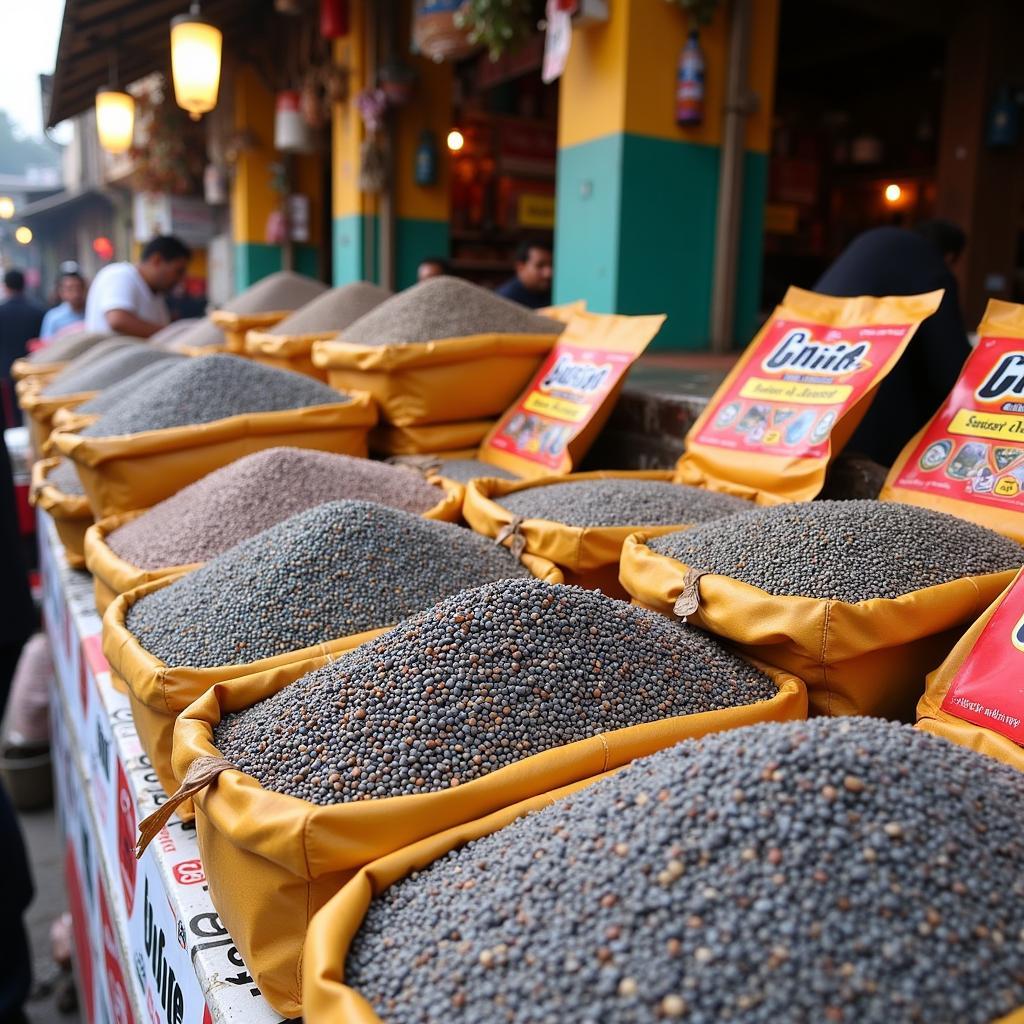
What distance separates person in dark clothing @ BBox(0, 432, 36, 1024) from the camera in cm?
177

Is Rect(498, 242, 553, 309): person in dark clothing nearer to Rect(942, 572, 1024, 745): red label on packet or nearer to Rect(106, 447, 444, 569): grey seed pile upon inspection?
Rect(106, 447, 444, 569): grey seed pile

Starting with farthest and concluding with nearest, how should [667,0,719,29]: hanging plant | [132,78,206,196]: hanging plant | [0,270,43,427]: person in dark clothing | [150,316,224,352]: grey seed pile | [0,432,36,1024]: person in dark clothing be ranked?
[132,78,206,196]: hanging plant < [0,270,43,427]: person in dark clothing < [150,316,224,352]: grey seed pile < [667,0,719,29]: hanging plant < [0,432,36,1024]: person in dark clothing

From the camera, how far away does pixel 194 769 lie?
2.21 ft

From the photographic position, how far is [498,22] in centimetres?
298

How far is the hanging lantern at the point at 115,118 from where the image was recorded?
16.9ft

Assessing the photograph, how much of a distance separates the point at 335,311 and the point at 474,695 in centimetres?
196

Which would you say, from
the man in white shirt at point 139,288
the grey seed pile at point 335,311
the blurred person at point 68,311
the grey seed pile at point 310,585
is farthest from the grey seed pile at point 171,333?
the grey seed pile at point 310,585

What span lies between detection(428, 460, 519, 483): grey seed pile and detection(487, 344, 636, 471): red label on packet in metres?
0.05

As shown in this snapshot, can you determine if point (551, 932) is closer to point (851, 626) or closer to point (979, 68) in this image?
point (851, 626)

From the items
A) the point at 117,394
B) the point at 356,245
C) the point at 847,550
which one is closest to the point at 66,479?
the point at 117,394

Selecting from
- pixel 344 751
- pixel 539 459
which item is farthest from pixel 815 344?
pixel 344 751

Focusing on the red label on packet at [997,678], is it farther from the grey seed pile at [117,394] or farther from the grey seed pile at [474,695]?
the grey seed pile at [117,394]

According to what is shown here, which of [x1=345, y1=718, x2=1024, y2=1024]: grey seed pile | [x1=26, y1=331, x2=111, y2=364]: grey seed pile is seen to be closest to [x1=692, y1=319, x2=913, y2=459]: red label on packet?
[x1=345, y1=718, x2=1024, y2=1024]: grey seed pile

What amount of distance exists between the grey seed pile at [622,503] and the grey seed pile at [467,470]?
0.90 ft
